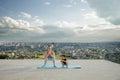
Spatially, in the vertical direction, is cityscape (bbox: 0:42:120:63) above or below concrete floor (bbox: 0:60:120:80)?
above

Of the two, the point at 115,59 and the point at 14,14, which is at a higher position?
the point at 14,14

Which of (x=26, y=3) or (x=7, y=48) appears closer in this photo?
(x=7, y=48)

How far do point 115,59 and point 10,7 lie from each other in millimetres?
11199

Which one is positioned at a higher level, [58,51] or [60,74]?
[58,51]

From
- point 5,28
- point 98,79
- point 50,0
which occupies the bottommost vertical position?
point 98,79

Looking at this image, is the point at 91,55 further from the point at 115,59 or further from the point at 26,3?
the point at 26,3

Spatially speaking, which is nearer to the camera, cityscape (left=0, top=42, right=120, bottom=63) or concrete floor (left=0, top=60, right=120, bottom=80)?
concrete floor (left=0, top=60, right=120, bottom=80)

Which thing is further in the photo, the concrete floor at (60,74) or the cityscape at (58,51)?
the cityscape at (58,51)

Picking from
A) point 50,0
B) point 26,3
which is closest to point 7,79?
point 50,0

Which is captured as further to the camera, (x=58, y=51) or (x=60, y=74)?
(x=58, y=51)

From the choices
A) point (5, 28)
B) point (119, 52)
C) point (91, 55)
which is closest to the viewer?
point (119, 52)

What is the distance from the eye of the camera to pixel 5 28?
69.5ft

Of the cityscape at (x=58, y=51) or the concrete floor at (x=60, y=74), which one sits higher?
the cityscape at (x=58, y=51)

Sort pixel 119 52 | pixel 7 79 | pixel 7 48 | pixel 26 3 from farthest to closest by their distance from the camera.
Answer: pixel 26 3 < pixel 7 48 < pixel 119 52 < pixel 7 79
